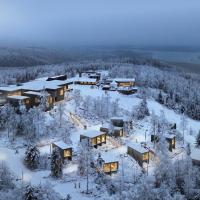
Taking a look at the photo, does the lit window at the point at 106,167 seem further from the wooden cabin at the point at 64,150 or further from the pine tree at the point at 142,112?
the pine tree at the point at 142,112

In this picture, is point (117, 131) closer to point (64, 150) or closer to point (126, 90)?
point (64, 150)

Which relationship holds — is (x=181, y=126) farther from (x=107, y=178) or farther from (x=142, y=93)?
(x=107, y=178)

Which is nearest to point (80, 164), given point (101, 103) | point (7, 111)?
point (7, 111)

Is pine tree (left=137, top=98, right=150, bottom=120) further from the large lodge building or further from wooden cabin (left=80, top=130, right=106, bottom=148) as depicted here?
wooden cabin (left=80, top=130, right=106, bottom=148)

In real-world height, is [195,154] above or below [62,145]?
below

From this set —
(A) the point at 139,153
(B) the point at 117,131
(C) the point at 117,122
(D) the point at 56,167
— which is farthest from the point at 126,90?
(D) the point at 56,167

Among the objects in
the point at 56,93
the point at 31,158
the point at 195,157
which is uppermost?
the point at 56,93

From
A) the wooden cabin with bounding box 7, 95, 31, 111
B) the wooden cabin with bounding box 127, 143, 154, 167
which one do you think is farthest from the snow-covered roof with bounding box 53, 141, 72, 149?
the wooden cabin with bounding box 7, 95, 31, 111
